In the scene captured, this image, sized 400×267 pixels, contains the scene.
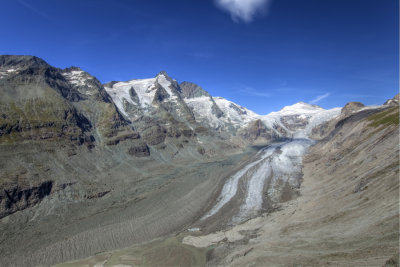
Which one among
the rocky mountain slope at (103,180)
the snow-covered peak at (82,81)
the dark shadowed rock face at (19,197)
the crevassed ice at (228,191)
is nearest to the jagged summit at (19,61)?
the rocky mountain slope at (103,180)

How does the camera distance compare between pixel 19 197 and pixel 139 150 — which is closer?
pixel 19 197

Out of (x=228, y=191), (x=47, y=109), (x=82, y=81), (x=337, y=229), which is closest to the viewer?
(x=337, y=229)

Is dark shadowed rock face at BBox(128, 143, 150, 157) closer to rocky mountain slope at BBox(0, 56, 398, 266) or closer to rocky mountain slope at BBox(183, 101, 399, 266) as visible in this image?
rocky mountain slope at BBox(0, 56, 398, 266)

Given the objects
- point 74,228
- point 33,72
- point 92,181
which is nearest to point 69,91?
point 33,72

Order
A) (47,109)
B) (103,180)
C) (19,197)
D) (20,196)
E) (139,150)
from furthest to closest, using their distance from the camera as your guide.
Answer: (139,150) → (47,109) → (103,180) → (20,196) → (19,197)

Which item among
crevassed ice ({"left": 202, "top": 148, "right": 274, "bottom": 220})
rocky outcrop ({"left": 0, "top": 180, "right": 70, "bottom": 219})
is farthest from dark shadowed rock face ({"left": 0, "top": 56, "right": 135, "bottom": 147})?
crevassed ice ({"left": 202, "top": 148, "right": 274, "bottom": 220})

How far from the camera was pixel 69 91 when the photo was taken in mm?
136750

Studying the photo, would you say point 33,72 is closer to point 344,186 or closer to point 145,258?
point 145,258

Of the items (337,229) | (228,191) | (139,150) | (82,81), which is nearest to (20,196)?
(228,191)

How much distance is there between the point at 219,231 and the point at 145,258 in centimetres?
1527

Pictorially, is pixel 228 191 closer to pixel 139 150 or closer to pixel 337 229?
pixel 337 229

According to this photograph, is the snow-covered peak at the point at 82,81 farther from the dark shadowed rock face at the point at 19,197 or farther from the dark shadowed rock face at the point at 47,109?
the dark shadowed rock face at the point at 19,197

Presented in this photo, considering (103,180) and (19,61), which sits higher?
(19,61)

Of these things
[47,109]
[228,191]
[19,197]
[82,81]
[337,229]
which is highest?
[82,81]
